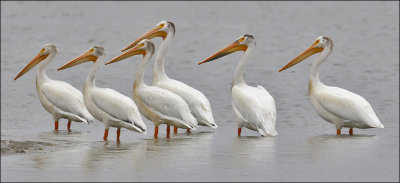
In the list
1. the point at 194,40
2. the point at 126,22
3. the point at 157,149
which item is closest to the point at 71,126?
the point at 157,149

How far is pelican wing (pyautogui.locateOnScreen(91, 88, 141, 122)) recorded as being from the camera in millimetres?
12031

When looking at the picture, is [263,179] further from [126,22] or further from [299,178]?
[126,22]

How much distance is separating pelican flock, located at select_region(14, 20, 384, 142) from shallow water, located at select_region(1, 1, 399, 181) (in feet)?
0.66

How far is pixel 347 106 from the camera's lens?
42.1 feet

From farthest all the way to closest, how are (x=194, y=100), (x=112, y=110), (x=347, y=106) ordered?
(x=194, y=100) → (x=347, y=106) → (x=112, y=110)

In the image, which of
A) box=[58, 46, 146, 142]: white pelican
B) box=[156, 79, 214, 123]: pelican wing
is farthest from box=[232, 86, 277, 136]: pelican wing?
box=[58, 46, 146, 142]: white pelican

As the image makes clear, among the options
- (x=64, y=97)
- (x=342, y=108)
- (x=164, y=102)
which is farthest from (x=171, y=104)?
(x=342, y=108)

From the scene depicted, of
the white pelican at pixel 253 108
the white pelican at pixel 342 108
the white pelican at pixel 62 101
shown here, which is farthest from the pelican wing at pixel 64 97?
the white pelican at pixel 342 108

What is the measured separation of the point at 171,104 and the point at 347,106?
7.29 ft

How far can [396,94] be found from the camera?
688 inches

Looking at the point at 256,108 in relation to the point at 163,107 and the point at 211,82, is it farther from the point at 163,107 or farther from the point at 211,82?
the point at 211,82

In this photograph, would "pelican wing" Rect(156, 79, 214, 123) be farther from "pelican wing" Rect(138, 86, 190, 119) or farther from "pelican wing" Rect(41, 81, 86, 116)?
"pelican wing" Rect(41, 81, 86, 116)

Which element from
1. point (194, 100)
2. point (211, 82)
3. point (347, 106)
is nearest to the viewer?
point (347, 106)

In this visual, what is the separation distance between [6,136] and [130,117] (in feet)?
4.75
